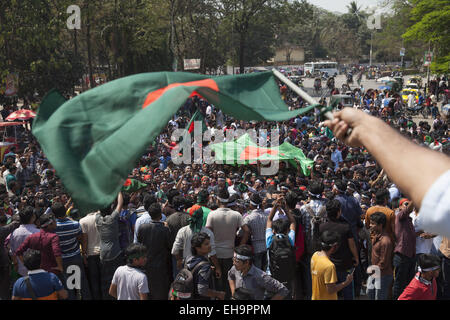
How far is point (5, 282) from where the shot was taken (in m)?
5.79

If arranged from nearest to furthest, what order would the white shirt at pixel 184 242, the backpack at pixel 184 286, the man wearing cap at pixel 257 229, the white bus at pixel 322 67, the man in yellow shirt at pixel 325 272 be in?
the backpack at pixel 184 286, the man in yellow shirt at pixel 325 272, the white shirt at pixel 184 242, the man wearing cap at pixel 257 229, the white bus at pixel 322 67

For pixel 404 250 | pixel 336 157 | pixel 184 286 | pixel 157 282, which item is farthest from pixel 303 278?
pixel 336 157

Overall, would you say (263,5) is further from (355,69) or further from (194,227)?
(194,227)

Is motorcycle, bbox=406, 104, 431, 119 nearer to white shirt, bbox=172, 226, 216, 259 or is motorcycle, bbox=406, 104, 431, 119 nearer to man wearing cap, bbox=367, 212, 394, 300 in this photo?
man wearing cap, bbox=367, 212, 394, 300

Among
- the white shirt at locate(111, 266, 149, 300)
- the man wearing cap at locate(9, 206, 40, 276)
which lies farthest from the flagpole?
the man wearing cap at locate(9, 206, 40, 276)

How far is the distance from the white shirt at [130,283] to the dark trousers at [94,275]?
1602 mm

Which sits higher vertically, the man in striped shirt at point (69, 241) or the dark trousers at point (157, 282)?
the man in striped shirt at point (69, 241)

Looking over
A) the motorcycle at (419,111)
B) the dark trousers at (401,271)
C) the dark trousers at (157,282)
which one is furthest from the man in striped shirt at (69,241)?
the motorcycle at (419,111)

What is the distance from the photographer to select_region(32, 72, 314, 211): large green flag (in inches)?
91.7

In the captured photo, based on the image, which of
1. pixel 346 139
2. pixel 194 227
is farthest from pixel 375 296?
pixel 346 139

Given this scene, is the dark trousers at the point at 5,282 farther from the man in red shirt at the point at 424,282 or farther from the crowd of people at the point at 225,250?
the man in red shirt at the point at 424,282

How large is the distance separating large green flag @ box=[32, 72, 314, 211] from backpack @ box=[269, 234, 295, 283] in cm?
231

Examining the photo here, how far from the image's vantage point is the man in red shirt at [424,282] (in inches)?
171

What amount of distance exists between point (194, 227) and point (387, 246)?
2.24 metres
